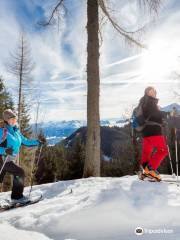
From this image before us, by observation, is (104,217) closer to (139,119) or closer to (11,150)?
(11,150)

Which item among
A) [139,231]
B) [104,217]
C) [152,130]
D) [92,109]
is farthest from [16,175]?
[92,109]

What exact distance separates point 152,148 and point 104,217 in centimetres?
300

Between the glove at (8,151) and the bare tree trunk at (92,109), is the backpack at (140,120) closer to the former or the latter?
the bare tree trunk at (92,109)

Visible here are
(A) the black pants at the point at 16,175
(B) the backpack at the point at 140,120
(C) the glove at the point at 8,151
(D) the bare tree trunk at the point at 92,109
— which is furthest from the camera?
(D) the bare tree trunk at the point at 92,109

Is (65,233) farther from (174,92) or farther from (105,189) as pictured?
(174,92)

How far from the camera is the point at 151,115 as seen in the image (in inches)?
302

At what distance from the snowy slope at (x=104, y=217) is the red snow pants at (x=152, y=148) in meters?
1.16

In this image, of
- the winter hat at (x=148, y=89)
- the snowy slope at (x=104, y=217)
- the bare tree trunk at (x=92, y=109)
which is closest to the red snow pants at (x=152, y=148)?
the winter hat at (x=148, y=89)

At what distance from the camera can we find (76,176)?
5106cm

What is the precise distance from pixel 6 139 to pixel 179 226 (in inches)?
151

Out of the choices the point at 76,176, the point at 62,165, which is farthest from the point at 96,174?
the point at 62,165

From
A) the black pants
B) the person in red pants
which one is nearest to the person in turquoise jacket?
the black pants

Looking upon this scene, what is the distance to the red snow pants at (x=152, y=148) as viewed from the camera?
7.70m

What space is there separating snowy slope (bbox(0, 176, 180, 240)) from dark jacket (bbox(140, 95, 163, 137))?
1.45 meters
